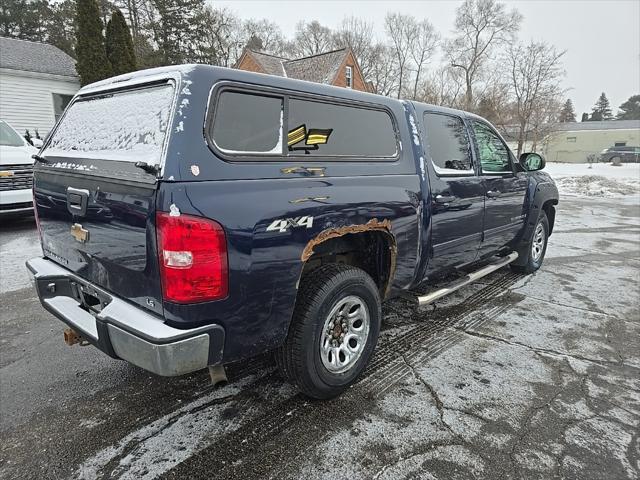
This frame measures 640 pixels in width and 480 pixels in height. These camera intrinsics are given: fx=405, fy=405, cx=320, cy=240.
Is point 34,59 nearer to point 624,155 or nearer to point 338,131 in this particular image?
point 338,131

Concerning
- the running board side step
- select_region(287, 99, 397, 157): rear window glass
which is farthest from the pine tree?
the running board side step

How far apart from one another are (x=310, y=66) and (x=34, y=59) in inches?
666

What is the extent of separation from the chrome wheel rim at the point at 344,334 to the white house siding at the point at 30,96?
1926 centimetres

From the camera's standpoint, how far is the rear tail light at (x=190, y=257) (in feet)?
6.06

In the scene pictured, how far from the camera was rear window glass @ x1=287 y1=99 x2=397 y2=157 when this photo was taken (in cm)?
247

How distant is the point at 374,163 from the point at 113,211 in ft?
5.59

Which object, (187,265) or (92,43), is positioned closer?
(187,265)

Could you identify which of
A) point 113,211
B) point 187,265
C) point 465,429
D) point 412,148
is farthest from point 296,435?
point 412,148

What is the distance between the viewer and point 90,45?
17.1 meters

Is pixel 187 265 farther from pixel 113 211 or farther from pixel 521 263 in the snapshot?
pixel 521 263

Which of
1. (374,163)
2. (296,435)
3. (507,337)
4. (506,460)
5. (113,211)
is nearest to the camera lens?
(113,211)

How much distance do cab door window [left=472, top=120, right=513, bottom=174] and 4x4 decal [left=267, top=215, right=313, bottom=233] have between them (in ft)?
8.34

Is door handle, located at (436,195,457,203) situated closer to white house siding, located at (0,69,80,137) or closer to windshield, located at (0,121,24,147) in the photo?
windshield, located at (0,121,24,147)

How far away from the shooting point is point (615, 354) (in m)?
3.51
